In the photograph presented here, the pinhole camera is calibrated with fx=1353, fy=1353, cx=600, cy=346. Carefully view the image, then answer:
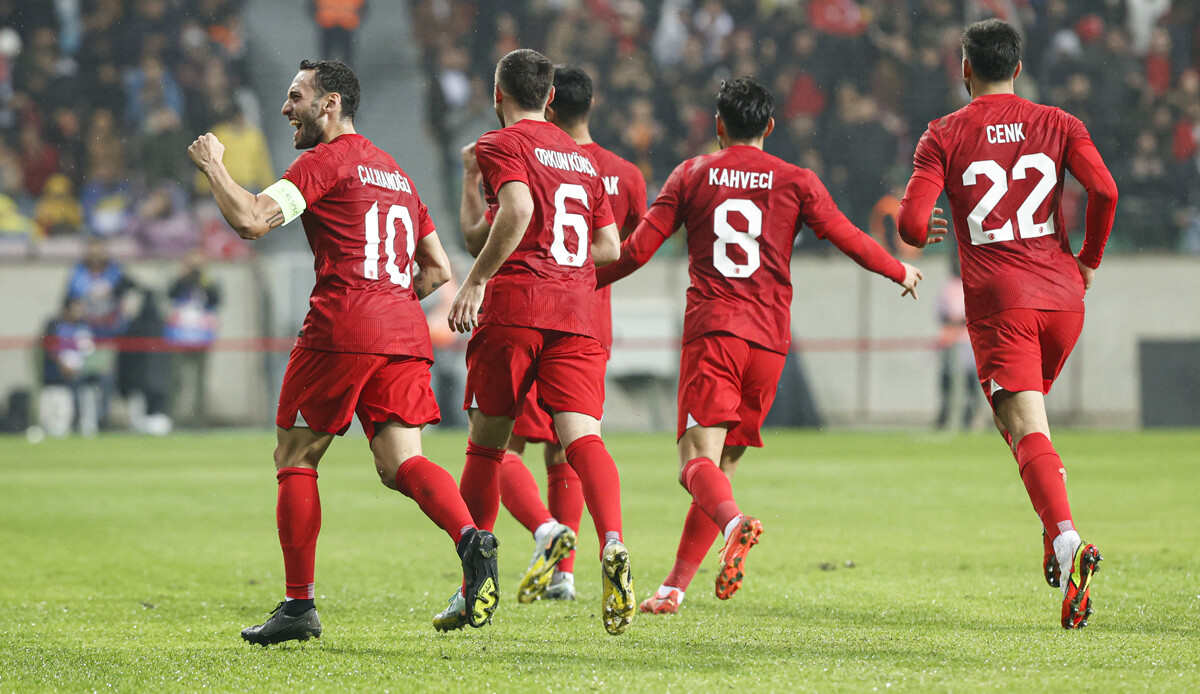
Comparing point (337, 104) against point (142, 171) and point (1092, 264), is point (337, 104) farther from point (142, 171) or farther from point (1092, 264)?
point (142, 171)

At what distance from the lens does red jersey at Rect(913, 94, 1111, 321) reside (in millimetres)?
5031

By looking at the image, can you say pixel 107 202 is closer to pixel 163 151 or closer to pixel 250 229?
pixel 163 151

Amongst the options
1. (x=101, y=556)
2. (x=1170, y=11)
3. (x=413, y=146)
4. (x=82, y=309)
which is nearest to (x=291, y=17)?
(x=413, y=146)

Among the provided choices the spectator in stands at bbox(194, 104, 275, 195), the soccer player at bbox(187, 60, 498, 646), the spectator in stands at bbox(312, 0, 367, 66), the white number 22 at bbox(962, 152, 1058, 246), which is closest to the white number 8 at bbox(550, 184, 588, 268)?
the soccer player at bbox(187, 60, 498, 646)

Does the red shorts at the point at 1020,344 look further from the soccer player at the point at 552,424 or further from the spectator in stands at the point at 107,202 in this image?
the spectator in stands at the point at 107,202

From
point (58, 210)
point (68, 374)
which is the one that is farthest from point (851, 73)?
point (68, 374)

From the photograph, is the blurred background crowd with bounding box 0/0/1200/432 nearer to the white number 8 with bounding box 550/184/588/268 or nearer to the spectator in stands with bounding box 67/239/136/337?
the spectator in stands with bounding box 67/239/136/337

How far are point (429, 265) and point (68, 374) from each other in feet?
44.9

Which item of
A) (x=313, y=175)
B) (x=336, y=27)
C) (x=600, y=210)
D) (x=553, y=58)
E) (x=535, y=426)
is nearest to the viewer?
(x=313, y=175)

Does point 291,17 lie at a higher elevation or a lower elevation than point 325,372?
higher

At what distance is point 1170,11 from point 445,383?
12.5 meters

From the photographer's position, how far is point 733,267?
210 inches

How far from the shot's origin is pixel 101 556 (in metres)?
7.36

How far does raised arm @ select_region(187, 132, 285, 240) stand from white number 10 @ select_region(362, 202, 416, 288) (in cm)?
42
